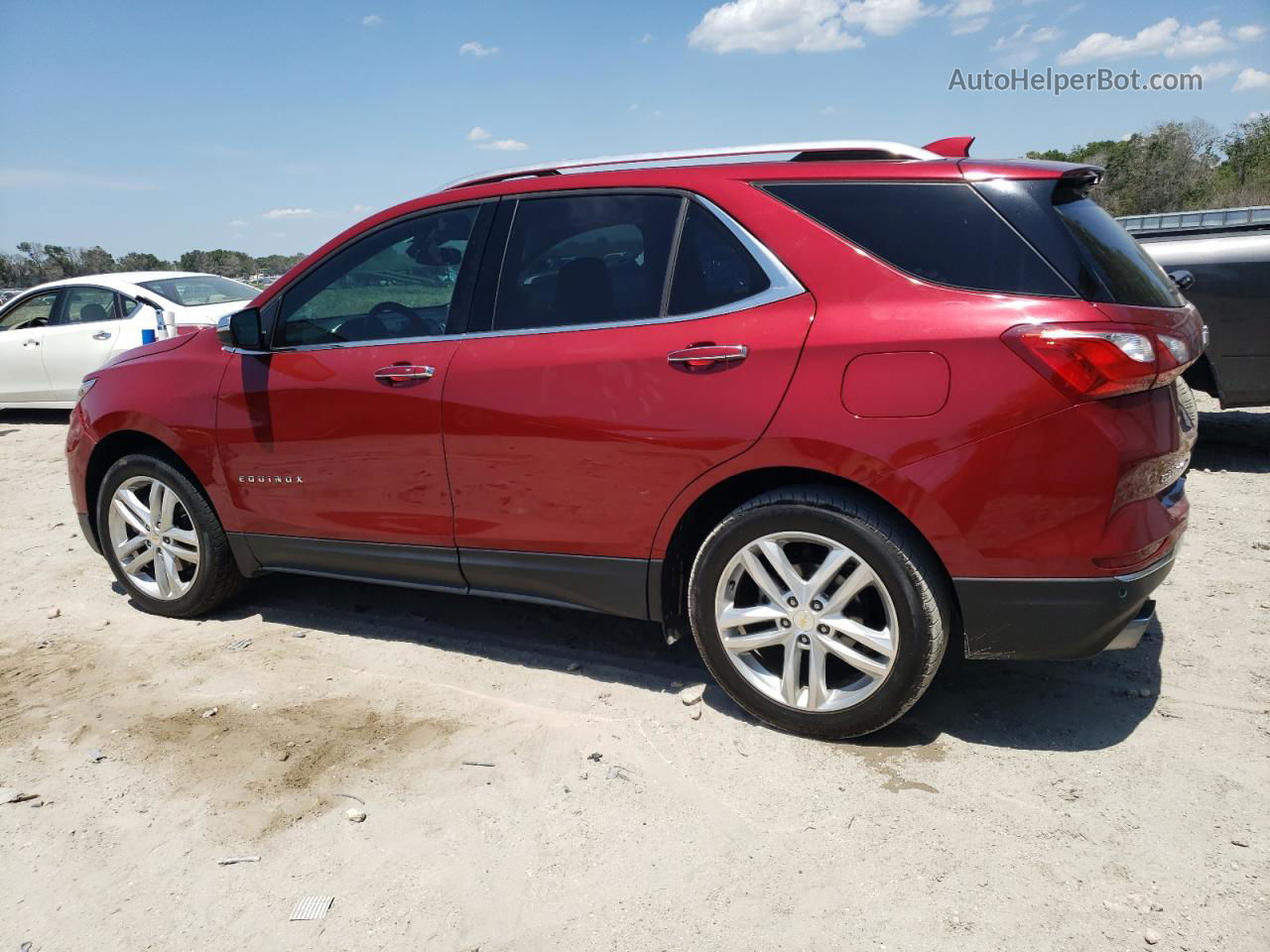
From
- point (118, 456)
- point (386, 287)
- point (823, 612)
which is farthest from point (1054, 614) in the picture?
point (118, 456)

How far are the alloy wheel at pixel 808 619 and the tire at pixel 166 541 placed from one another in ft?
8.26

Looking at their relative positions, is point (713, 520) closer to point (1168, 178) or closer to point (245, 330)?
point (245, 330)

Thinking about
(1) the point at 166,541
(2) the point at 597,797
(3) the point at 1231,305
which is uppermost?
(3) the point at 1231,305

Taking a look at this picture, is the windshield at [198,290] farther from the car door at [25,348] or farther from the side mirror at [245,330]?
the side mirror at [245,330]

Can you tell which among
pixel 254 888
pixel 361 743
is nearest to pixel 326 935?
pixel 254 888

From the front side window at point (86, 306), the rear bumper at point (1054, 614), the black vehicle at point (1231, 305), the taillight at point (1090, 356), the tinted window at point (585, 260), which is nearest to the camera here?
the taillight at point (1090, 356)

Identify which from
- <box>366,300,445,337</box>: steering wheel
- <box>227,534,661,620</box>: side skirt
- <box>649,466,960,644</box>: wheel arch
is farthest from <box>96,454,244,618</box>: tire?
<box>649,466,960,644</box>: wheel arch

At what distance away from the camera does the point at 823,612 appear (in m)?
3.10

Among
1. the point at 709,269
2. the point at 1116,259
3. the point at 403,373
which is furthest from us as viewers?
the point at 403,373

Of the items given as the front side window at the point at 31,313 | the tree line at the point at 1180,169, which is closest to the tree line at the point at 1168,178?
the tree line at the point at 1180,169

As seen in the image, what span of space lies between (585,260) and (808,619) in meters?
1.50

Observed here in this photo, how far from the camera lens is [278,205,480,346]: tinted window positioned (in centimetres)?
380

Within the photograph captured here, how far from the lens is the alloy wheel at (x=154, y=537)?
4504mm

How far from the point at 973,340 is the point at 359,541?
254 centimetres
